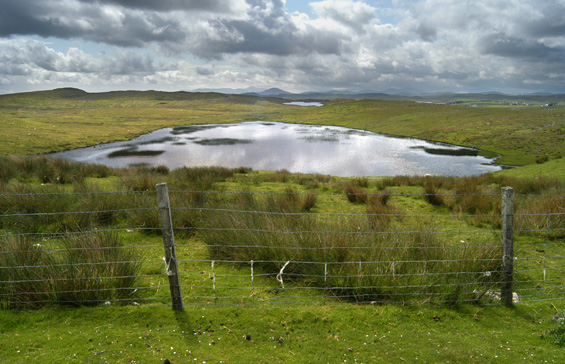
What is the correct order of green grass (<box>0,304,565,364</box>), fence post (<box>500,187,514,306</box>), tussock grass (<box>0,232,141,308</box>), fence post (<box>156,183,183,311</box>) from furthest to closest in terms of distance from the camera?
tussock grass (<box>0,232,141,308</box>), fence post (<box>500,187,514,306</box>), fence post (<box>156,183,183,311</box>), green grass (<box>0,304,565,364</box>)

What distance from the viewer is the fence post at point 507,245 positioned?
4.00 meters

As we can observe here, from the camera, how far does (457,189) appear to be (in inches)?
462

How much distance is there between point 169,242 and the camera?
3.89 meters

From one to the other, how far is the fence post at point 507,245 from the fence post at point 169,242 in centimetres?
389

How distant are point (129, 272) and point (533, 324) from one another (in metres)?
5.02

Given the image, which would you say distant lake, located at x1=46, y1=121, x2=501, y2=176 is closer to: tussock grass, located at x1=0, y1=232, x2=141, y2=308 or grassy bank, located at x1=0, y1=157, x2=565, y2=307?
grassy bank, located at x1=0, y1=157, x2=565, y2=307

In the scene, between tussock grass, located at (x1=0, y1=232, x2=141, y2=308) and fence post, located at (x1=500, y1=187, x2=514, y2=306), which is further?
tussock grass, located at (x1=0, y1=232, x2=141, y2=308)

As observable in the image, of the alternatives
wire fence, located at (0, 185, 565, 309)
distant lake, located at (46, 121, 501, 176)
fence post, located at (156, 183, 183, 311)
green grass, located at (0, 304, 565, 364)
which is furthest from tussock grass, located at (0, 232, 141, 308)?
distant lake, located at (46, 121, 501, 176)

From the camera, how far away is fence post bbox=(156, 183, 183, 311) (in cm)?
376

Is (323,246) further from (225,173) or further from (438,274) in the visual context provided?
(225,173)

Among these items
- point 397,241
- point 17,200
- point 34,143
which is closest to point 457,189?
point 397,241

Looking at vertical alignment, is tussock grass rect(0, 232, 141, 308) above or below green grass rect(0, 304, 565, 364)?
A: above

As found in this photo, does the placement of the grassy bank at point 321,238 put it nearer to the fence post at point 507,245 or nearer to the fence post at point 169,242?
the fence post at point 507,245

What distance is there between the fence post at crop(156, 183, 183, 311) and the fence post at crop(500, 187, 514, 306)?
3.89 m
